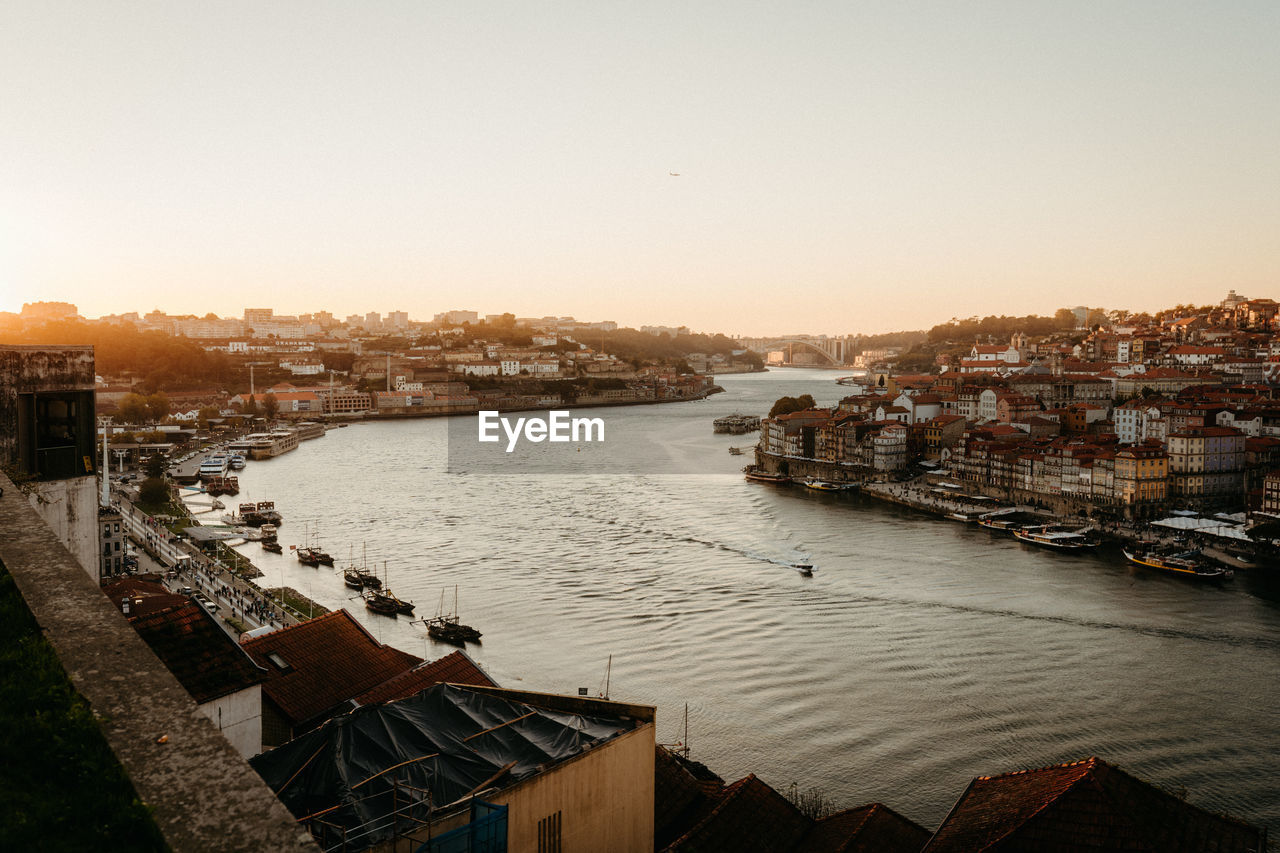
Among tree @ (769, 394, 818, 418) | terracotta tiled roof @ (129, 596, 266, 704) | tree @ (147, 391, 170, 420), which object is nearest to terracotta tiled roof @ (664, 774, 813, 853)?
terracotta tiled roof @ (129, 596, 266, 704)

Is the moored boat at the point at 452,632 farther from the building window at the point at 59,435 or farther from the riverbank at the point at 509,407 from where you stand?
the riverbank at the point at 509,407

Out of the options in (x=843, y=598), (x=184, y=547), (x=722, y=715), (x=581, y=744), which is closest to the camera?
(x=581, y=744)

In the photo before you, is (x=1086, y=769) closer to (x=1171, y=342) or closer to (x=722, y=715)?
(x=722, y=715)

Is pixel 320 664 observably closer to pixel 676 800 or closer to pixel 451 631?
pixel 676 800

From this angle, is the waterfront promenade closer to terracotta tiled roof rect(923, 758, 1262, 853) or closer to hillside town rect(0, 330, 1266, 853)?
hillside town rect(0, 330, 1266, 853)

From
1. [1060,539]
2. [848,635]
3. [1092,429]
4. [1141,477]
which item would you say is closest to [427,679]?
[848,635]

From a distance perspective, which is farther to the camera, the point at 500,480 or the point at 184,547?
the point at 500,480

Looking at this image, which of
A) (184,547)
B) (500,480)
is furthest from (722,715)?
(500,480)
